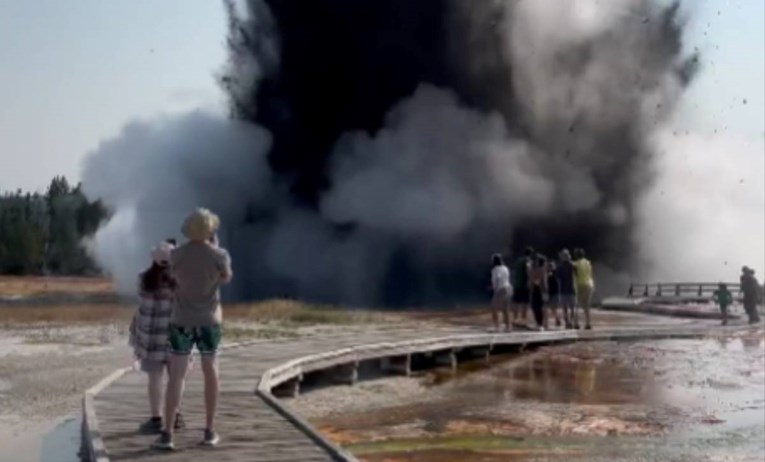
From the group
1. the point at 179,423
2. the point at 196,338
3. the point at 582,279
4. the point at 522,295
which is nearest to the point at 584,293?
the point at 582,279

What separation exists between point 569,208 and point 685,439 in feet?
122

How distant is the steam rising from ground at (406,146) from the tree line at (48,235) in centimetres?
2114

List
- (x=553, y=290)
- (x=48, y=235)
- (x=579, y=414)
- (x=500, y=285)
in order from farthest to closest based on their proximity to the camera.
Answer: (x=48, y=235)
(x=553, y=290)
(x=500, y=285)
(x=579, y=414)

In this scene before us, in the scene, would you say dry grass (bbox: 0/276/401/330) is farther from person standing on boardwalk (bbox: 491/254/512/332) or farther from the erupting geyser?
the erupting geyser

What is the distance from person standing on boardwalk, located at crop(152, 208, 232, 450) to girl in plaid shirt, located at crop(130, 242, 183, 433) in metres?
0.67

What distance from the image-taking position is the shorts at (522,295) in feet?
84.0

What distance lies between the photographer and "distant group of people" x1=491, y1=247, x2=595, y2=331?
2481cm

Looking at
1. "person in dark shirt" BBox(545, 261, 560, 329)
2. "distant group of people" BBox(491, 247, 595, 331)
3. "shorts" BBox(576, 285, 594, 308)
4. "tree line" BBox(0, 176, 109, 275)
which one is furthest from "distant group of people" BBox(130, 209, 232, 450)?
"tree line" BBox(0, 176, 109, 275)

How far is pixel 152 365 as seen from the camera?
10.6 metres

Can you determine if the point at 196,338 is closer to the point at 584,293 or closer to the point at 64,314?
the point at 584,293

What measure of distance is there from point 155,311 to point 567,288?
16.8m

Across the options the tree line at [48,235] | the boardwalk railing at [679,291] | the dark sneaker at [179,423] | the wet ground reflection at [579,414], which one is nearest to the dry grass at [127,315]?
the wet ground reflection at [579,414]

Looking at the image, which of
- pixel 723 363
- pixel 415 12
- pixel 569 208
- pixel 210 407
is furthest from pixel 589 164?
pixel 210 407

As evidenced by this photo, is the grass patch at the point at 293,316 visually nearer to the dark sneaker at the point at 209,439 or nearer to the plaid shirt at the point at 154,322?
the plaid shirt at the point at 154,322
